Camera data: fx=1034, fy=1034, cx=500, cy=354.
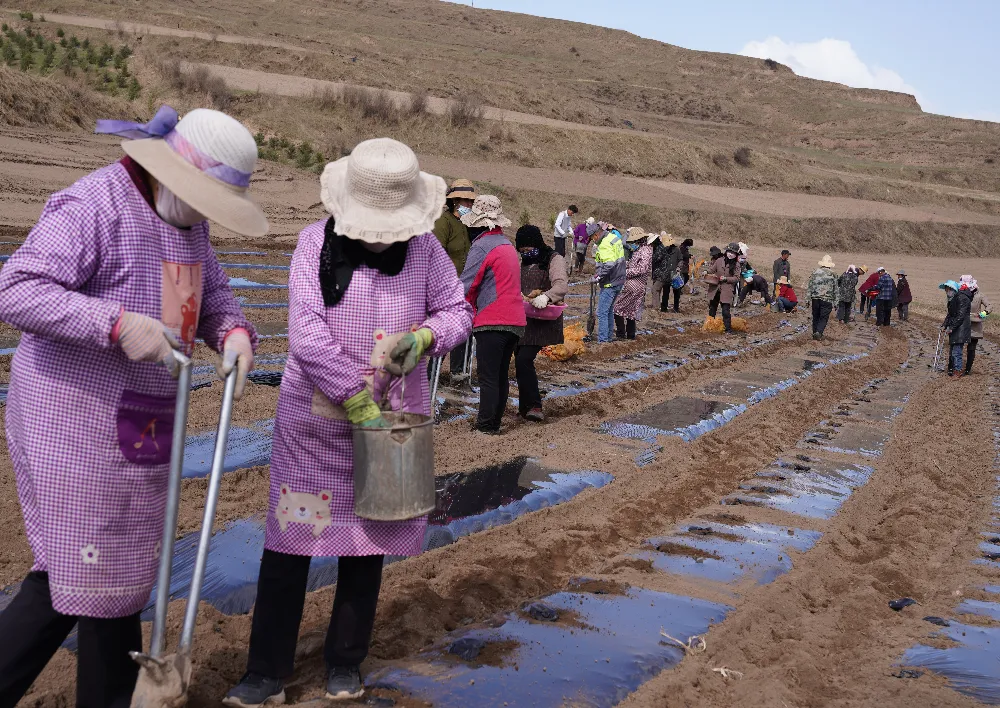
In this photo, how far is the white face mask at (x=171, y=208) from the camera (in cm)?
278

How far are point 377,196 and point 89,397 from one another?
3.48 feet

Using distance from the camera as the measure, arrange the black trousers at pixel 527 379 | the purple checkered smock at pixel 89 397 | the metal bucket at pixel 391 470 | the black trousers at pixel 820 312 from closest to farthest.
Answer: the purple checkered smock at pixel 89 397 < the metal bucket at pixel 391 470 < the black trousers at pixel 527 379 < the black trousers at pixel 820 312

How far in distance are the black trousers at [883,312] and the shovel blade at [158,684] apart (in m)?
25.4

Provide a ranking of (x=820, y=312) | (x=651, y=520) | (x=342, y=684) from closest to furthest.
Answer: (x=342, y=684) → (x=651, y=520) → (x=820, y=312)

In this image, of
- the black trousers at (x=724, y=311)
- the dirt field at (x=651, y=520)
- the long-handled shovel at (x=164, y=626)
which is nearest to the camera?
the long-handled shovel at (x=164, y=626)

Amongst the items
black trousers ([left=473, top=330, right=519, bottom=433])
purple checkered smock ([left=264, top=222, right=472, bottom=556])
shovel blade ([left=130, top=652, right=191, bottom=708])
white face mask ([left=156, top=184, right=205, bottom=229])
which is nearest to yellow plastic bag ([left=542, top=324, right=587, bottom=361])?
black trousers ([left=473, top=330, right=519, bottom=433])

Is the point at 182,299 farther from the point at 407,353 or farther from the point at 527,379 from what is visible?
the point at 527,379

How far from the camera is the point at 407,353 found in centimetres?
321

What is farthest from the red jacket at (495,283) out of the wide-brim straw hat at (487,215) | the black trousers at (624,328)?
the black trousers at (624,328)

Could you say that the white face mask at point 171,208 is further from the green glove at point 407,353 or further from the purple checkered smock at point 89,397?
the green glove at point 407,353

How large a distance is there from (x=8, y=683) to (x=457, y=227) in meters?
6.76

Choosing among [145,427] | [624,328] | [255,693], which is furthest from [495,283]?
[624,328]

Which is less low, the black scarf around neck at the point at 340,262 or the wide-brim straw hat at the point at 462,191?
the wide-brim straw hat at the point at 462,191

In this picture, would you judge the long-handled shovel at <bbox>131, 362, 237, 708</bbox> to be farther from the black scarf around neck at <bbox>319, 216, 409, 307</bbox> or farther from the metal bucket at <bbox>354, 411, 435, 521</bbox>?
the black scarf around neck at <bbox>319, 216, 409, 307</bbox>
